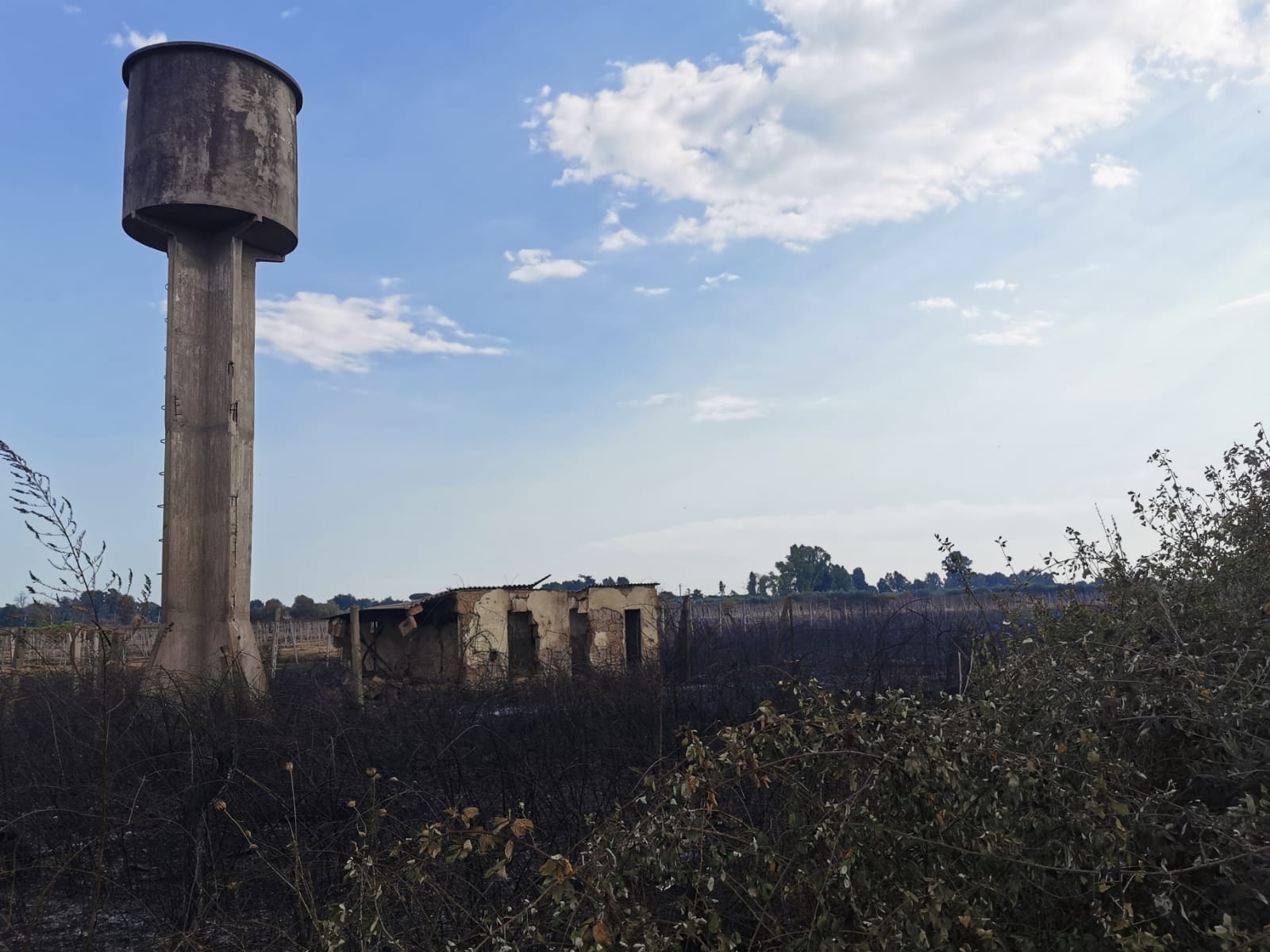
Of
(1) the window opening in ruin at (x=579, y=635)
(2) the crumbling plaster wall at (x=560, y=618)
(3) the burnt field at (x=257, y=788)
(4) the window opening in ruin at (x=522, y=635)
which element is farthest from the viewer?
(1) the window opening in ruin at (x=579, y=635)

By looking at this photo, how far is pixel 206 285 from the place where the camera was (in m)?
13.5

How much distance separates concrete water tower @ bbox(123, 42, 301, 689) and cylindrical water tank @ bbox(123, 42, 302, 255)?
0.6 inches

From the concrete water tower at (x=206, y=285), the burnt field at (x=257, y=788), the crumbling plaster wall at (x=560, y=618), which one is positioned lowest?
the burnt field at (x=257, y=788)

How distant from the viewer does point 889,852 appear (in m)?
3.62

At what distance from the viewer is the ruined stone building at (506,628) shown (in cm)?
1648

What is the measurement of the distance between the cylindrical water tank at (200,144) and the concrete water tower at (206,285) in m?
0.02

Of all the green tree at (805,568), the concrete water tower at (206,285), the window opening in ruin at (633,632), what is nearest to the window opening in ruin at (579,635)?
the window opening in ruin at (633,632)

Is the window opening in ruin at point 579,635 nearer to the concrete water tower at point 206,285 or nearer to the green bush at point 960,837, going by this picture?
the concrete water tower at point 206,285

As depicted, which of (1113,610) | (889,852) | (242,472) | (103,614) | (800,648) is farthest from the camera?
(800,648)

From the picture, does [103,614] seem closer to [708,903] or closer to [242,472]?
[708,903]

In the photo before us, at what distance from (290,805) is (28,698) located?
15.9 feet

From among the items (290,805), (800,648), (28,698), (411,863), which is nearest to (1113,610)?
(411,863)

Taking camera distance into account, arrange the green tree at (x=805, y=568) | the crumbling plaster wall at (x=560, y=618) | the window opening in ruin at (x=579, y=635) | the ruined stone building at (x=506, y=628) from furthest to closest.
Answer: the green tree at (x=805, y=568) < the window opening in ruin at (x=579, y=635) < the ruined stone building at (x=506, y=628) < the crumbling plaster wall at (x=560, y=618)

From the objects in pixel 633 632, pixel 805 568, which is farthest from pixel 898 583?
pixel 633 632
